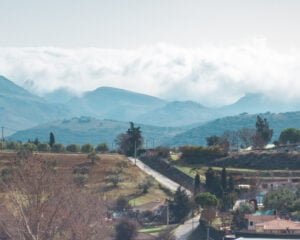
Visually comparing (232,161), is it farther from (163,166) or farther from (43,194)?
(43,194)

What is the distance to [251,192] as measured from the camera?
94.2 meters

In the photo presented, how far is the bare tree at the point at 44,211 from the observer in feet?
161

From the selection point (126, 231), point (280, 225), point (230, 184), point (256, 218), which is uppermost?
point (230, 184)

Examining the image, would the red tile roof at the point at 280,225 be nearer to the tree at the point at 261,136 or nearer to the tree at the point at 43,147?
the tree at the point at 261,136

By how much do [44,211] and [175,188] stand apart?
52.5m

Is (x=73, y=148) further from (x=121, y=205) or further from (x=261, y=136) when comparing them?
(x=121, y=205)

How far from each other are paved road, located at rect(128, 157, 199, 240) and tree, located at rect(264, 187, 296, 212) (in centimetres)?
679

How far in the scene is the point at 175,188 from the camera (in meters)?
103

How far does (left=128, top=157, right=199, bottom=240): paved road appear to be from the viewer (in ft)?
261

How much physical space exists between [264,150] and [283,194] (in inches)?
1268

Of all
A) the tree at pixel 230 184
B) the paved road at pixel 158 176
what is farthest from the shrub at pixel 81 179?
the tree at pixel 230 184

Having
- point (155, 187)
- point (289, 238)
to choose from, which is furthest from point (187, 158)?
point (289, 238)

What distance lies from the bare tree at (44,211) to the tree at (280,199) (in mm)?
21312

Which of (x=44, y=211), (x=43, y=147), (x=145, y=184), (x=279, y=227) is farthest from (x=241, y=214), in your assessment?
(x=43, y=147)
